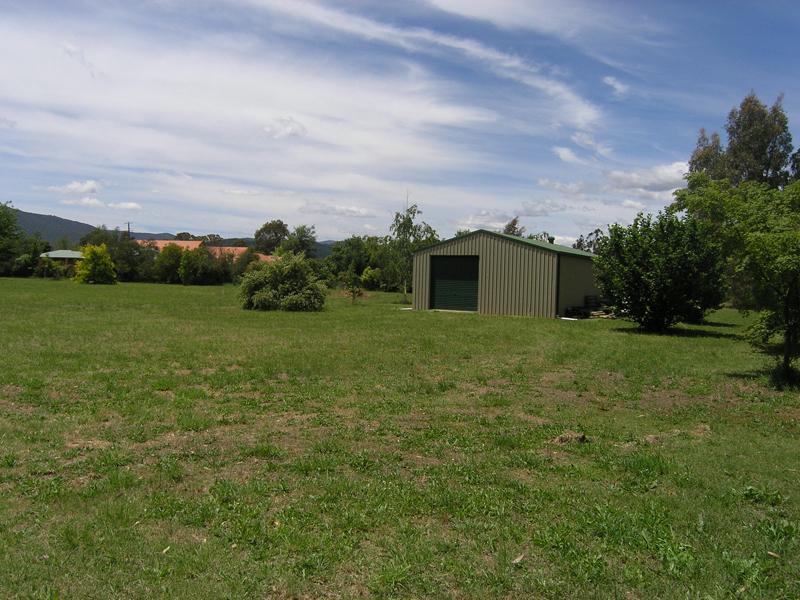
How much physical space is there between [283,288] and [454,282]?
8.23m

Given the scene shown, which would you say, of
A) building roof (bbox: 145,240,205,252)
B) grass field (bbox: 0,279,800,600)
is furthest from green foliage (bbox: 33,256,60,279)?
grass field (bbox: 0,279,800,600)

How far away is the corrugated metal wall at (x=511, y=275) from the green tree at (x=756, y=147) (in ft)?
63.2

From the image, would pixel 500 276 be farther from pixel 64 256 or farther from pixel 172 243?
pixel 64 256

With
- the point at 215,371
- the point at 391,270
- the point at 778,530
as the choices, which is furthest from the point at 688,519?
the point at 391,270

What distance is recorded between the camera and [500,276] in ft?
79.7

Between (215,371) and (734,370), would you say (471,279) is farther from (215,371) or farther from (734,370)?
(215,371)

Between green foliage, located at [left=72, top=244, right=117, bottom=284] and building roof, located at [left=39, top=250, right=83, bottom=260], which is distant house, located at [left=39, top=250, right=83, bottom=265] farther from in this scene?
green foliage, located at [left=72, top=244, right=117, bottom=284]

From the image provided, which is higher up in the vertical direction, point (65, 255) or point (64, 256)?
point (65, 255)

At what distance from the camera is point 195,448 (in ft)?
18.8

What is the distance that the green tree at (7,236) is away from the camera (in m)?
54.1

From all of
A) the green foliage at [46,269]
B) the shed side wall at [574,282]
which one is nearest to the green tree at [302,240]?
the green foliage at [46,269]

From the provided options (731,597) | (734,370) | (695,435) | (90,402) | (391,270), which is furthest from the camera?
(391,270)

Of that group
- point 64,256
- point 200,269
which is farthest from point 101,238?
point 200,269

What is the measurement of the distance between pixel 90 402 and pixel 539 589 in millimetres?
6746
